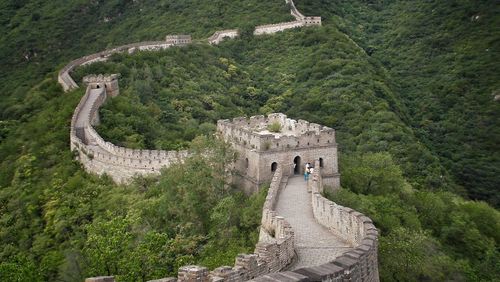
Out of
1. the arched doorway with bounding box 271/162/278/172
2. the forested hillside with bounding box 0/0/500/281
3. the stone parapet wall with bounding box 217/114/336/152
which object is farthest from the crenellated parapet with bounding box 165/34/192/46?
the arched doorway with bounding box 271/162/278/172

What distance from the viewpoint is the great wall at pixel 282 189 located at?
10609 mm

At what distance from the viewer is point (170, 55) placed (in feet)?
210

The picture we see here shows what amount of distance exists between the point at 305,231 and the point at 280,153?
6.94 meters

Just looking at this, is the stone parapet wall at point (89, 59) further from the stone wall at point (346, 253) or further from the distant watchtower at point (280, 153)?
the stone wall at point (346, 253)

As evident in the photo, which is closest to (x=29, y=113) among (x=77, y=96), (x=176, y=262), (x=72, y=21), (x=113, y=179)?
(x=77, y=96)

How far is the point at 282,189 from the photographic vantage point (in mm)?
23516

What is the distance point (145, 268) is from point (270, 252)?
7333mm

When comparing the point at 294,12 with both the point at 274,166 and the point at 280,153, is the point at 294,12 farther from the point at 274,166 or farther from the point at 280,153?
the point at 274,166

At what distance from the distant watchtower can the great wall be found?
41 millimetres

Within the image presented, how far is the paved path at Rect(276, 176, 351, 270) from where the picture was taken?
16.2 metres

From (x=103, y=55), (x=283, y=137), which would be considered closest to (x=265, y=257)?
(x=283, y=137)

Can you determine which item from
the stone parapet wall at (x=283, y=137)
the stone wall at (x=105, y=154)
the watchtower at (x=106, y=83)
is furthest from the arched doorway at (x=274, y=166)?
the watchtower at (x=106, y=83)

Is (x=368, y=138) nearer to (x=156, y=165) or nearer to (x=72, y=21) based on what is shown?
(x=156, y=165)

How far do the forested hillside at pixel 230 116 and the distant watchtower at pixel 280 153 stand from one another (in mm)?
1050
